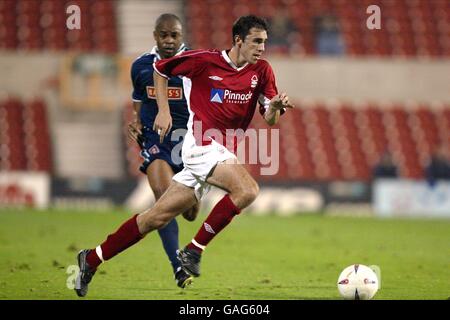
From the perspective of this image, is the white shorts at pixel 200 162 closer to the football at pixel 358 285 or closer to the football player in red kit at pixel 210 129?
the football player in red kit at pixel 210 129

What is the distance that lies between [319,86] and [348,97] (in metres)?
0.82

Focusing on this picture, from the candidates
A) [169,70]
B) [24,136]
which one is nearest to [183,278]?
[169,70]

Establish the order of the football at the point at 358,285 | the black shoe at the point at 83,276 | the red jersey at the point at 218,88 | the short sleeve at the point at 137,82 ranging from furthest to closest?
the short sleeve at the point at 137,82 < the red jersey at the point at 218,88 < the black shoe at the point at 83,276 < the football at the point at 358,285

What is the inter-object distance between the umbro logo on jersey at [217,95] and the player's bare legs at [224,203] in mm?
551

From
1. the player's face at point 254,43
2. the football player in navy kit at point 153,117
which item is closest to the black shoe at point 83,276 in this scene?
the football player in navy kit at point 153,117

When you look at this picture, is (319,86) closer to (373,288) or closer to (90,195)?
(90,195)

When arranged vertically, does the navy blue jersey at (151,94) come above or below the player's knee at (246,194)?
above

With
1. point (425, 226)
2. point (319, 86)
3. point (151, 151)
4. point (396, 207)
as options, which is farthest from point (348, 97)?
point (151, 151)

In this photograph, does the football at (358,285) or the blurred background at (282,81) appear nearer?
the football at (358,285)

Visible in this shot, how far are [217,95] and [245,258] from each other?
3.58 meters

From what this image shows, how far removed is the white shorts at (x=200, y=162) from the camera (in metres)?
7.64

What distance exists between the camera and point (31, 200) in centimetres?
1825

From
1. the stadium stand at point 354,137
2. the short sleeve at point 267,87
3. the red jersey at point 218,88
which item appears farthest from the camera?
the stadium stand at point 354,137

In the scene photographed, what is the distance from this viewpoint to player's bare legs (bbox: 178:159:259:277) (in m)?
7.49
